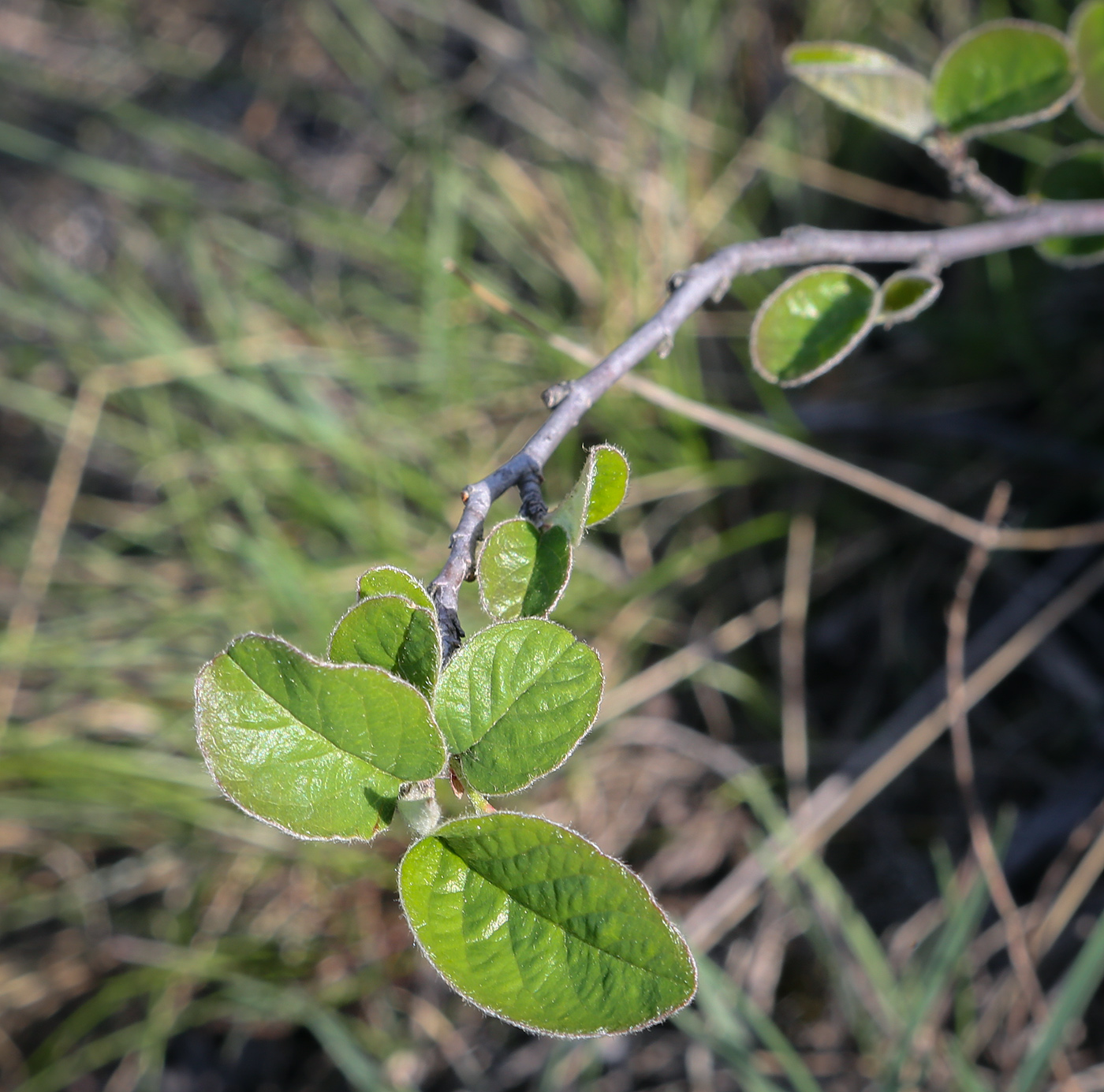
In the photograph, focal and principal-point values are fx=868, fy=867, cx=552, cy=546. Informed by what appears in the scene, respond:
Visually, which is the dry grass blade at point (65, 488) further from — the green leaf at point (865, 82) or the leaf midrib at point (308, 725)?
the leaf midrib at point (308, 725)

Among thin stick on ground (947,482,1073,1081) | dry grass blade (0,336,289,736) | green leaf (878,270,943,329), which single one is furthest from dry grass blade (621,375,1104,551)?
dry grass blade (0,336,289,736)

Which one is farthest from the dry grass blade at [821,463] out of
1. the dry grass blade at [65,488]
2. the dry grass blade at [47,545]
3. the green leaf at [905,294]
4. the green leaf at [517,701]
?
the dry grass blade at [47,545]

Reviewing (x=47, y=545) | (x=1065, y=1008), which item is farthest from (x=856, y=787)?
(x=47, y=545)

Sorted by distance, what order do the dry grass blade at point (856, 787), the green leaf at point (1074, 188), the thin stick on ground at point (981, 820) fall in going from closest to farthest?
the green leaf at point (1074, 188)
the thin stick on ground at point (981, 820)
the dry grass blade at point (856, 787)

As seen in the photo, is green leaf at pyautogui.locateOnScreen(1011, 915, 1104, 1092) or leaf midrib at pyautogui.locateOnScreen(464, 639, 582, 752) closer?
leaf midrib at pyautogui.locateOnScreen(464, 639, 582, 752)

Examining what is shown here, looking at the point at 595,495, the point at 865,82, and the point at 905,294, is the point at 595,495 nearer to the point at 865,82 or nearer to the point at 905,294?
the point at 905,294

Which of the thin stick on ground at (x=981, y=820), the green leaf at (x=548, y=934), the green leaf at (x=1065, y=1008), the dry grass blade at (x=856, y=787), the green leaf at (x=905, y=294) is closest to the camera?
the green leaf at (x=548, y=934)

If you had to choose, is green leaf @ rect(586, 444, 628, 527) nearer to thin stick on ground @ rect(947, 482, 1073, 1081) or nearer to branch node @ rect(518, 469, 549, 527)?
branch node @ rect(518, 469, 549, 527)
